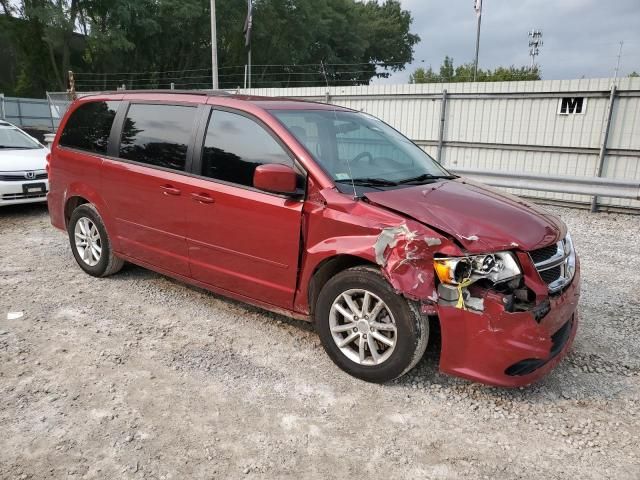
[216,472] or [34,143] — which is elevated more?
[34,143]

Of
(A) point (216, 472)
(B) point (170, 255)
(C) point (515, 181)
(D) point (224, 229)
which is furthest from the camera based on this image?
(C) point (515, 181)

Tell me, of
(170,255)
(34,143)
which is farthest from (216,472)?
(34,143)

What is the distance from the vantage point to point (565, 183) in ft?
26.7

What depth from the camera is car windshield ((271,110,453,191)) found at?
346 cm

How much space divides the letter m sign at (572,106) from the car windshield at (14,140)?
381 inches

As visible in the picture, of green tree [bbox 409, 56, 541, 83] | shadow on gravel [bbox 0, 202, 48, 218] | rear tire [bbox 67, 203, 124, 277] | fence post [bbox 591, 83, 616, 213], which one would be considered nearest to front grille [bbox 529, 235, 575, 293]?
rear tire [bbox 67, 203, 124, 277]

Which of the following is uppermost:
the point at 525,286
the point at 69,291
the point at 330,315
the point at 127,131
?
the point at 127,131

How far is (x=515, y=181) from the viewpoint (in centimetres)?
852

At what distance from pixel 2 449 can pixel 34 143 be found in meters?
7.58

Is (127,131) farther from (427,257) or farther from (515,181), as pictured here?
(515,181)

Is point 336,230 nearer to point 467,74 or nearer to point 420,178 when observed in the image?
point 420,178

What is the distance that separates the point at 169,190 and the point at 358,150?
1542mm

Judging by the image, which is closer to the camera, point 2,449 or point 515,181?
point 2,449

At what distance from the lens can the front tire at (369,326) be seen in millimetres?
2920
